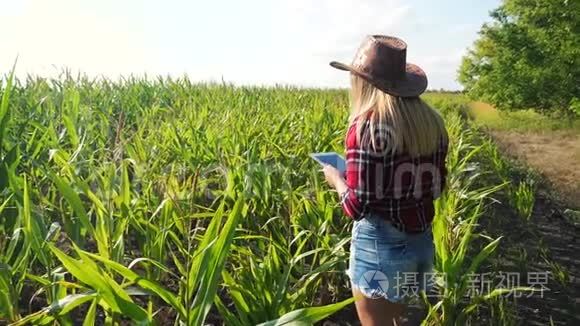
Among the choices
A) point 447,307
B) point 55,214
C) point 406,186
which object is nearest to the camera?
point 406,186

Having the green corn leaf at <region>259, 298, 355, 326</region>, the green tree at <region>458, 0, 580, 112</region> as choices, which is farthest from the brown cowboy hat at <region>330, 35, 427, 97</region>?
the green tree at <region>458, 0, 580, 112</region>

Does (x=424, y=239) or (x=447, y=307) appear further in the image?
(x=447, y=307)

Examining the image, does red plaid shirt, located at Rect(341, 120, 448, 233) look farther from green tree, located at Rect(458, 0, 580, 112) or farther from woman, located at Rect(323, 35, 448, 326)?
green tree, located at Rect(458, 0, 580, 112)

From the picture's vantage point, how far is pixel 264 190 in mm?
3082

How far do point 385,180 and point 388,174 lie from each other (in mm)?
23

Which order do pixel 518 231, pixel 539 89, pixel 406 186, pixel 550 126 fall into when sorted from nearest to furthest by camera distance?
pixel 406 186 < pixel 518 231 < pixel 539 89 < pixel 550 126

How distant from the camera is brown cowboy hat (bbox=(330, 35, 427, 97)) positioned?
6.38ft

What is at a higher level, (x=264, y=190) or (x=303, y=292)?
(x=264, y=190)

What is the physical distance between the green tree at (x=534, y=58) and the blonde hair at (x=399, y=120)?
13.7m

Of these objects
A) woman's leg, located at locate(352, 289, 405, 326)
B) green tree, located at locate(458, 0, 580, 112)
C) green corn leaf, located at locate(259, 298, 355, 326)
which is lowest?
woman's leg, located at locate(352, 289, 405, 326)

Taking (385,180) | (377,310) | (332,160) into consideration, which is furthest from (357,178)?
(377,310)

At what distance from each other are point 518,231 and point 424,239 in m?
2.82

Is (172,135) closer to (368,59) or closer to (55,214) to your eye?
(55,214)

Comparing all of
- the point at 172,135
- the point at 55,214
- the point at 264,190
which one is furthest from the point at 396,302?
the point at 172,135
